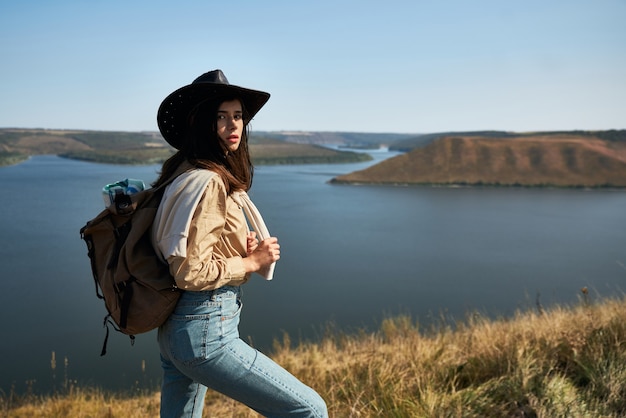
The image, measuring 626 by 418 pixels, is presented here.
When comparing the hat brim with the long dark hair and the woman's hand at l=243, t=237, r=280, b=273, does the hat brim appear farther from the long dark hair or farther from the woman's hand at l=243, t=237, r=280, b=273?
the woman's hand at l=243, t=237, r=280, b=273

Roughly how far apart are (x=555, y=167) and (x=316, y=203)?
80.5 ft

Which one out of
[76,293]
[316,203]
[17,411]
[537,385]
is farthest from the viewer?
[316,203]

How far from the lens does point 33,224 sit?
18922 mm

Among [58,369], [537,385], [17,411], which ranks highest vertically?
[537,385]

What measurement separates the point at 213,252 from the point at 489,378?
1796 millimetres

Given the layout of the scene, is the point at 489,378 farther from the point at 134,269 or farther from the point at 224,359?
the point at 134,269

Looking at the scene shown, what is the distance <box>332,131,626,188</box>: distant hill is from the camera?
129ft

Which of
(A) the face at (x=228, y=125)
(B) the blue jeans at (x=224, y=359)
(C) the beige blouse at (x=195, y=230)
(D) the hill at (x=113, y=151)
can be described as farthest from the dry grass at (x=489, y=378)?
(D) the hill at (x=113, y=151)

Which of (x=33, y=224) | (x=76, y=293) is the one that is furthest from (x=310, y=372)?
(x=33, y=224)

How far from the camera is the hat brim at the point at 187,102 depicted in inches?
50.9

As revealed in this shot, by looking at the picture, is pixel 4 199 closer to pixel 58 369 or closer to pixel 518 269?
pixel 58 369

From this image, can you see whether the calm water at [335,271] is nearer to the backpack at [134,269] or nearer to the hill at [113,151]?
the backpack at [134,269]

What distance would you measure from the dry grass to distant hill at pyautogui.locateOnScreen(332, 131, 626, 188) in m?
38.1

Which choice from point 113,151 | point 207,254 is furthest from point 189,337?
point 113,151
